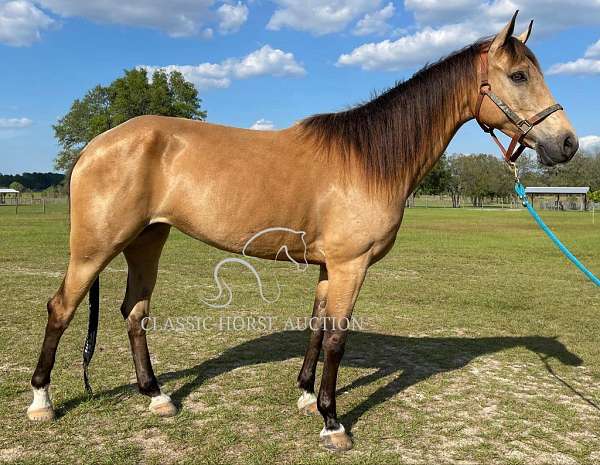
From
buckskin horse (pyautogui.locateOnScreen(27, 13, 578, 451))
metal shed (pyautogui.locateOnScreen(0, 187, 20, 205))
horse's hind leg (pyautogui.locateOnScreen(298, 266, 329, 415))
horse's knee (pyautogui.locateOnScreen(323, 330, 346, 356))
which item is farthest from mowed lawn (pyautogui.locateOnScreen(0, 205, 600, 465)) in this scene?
metal shed (pyautogui.locateOnScreen(0, 187, 20, 205))

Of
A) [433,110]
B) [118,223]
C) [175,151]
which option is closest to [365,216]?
[433,110]

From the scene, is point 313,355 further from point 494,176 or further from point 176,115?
point 494,176

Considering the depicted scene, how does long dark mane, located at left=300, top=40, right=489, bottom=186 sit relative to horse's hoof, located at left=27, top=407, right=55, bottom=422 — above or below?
above

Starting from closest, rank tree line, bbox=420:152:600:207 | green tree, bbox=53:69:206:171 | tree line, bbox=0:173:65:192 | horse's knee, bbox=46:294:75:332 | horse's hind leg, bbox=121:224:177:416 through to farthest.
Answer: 1. horse's knee, bbox=46:294:75:332
2. horse's hind leg, bbox=121:224:177:416
3. green tree, bbox=53:69:206:171
4. tree line, bbox=420:152:600:207
5. tree line, bbox=0:173:65:192

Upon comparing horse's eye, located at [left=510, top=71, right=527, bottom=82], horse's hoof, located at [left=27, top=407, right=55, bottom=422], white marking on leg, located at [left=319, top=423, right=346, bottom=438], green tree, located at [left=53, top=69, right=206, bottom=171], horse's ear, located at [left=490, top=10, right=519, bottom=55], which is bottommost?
white marking on leg, located at [left=319, top=423, right=346, bottom=438]

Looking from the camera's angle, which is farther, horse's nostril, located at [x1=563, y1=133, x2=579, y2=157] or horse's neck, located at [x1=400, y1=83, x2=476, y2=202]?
horse's neck, located at [x1=400, y1=83, x2=476, y2=202]

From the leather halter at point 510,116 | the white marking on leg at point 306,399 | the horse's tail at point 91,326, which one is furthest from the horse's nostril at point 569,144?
the horse's tail at point 91,326

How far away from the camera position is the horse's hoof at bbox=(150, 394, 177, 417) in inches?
146

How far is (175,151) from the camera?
11.4 feet

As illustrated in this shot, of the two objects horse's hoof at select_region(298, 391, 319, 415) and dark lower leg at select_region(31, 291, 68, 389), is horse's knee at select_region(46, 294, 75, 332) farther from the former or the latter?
horse's hoof at select_region(298, 391, 319, 415)

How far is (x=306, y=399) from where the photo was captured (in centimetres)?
394

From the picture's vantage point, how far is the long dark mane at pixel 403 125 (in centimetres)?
353

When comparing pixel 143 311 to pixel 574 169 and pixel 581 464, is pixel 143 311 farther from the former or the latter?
pixel 574 169

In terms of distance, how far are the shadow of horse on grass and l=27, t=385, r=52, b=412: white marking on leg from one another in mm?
180
